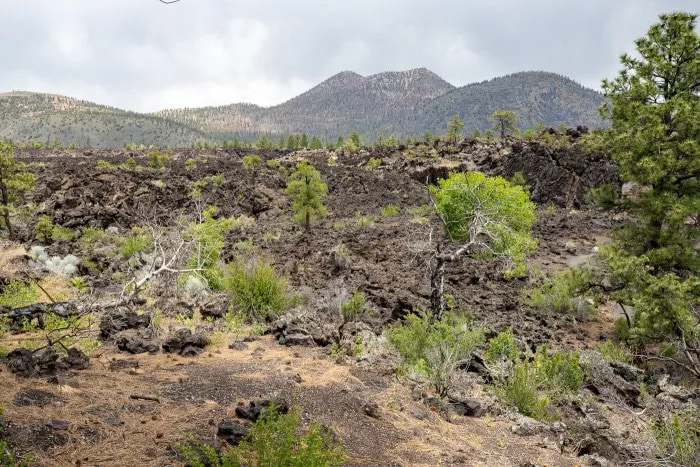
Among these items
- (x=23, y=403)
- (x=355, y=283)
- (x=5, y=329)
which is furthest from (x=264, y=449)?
(x=355, y=283)

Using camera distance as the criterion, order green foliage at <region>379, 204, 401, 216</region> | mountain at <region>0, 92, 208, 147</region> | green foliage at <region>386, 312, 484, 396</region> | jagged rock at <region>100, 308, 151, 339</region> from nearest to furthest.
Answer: green foliage at <region>386, 312, 484, 396</region>, jagged rock at <region>100, 308, 151, 339</region>, green foliage at <region>379, 204, 401, 216</region>, mountain at <region>0, 92, 208, 147</region>

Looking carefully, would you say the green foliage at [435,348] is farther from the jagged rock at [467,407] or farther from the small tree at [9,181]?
the small tree at [9,181]

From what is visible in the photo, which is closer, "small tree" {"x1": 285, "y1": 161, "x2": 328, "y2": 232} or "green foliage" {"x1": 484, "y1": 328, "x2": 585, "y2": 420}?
"green foliage" {"x1": 484, "y1": 328, "x2": 585, "y2": 420}

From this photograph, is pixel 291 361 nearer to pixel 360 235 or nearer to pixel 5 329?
pixel 5 329

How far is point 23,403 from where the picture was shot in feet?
14.7

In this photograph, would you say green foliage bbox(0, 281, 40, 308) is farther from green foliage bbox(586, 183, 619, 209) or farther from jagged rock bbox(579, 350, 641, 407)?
green foliage bbox(586, 183, 619, 209)

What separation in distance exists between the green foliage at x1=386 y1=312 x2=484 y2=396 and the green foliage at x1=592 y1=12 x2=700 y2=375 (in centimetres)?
547

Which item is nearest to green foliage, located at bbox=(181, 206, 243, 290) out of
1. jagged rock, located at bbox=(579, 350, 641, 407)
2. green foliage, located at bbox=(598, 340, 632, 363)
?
jagged rock, located at bbox=(579, 350, 641, 407)

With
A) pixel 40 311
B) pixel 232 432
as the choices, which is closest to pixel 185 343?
pixel 40 311

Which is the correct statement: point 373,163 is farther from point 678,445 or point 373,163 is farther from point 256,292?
point 678,445

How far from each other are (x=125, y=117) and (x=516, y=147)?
150908 millimetres

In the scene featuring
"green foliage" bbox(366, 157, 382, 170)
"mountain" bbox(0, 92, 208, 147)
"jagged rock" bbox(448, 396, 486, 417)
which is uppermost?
"mountain" bbox(0, 92, 208, 147)

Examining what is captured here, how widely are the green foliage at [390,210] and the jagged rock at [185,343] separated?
20.8 metres

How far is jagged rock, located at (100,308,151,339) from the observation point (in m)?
7.84
